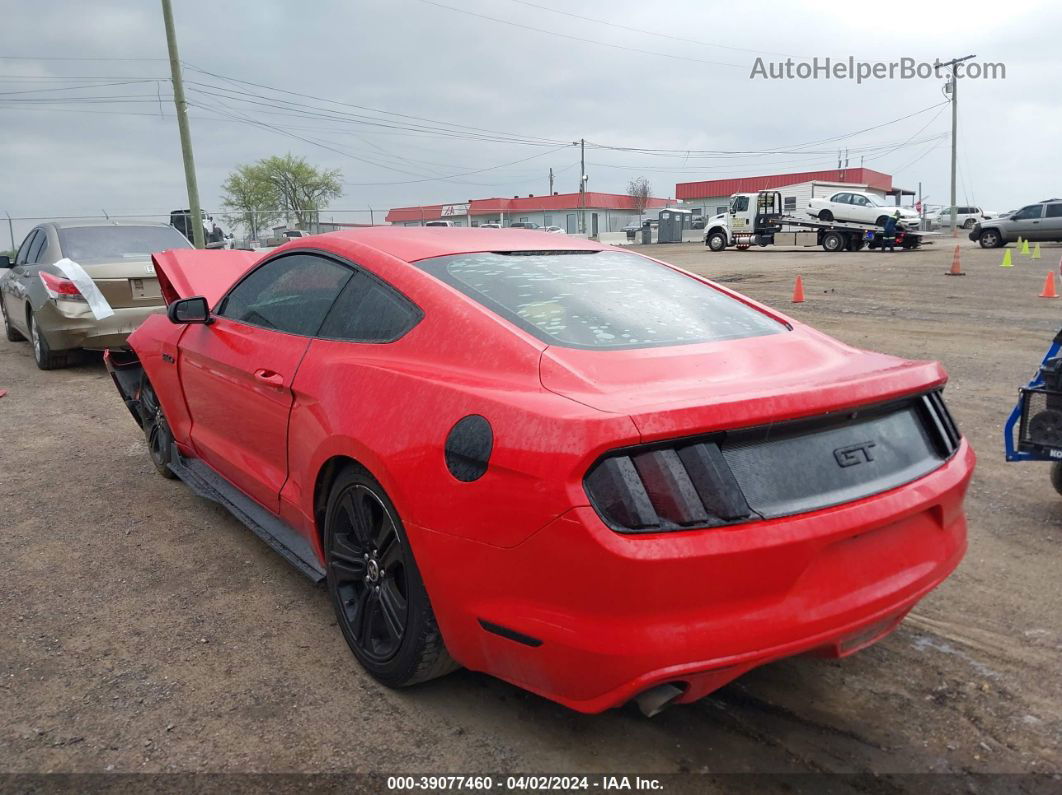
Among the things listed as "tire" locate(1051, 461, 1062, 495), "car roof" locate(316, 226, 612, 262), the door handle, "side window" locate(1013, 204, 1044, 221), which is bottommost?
"tire" locate(1051, 461, 1062, 495)

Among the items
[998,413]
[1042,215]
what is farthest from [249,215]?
[998,413]

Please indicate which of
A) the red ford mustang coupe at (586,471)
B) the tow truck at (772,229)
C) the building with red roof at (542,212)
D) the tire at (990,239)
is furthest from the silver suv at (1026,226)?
the building with red roof at (542,212)

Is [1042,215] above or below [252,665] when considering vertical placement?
above

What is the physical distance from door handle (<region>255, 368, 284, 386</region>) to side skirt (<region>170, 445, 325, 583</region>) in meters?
0.59

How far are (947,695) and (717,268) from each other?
2108cm

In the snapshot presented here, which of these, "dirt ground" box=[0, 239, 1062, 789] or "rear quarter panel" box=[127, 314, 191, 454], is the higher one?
"rear quarter panel" box=[127, 314, 191, 454]

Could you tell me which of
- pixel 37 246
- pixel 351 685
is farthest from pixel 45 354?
pixel 351 685

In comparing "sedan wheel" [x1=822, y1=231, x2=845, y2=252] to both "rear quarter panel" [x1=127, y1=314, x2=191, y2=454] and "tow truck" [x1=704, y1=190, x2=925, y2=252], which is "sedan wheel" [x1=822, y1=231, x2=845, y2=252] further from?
"rear quarter panel" [x1=127, y1=314, x2=191, y2=454]

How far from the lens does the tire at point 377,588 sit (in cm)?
241

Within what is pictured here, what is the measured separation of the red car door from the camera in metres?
3.13

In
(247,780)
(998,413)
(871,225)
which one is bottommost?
(247,780)

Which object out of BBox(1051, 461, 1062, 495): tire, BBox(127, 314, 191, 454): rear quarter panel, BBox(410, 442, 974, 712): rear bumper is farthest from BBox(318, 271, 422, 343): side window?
BBox(1051, 461, 1062, 495): tire

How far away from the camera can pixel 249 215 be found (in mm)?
41219

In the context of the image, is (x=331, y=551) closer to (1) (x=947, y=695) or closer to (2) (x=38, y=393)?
(1) (x=947, y=695)
